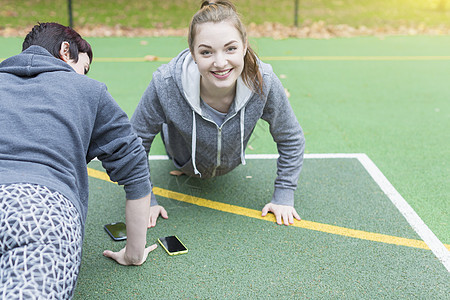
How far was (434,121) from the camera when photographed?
535cm

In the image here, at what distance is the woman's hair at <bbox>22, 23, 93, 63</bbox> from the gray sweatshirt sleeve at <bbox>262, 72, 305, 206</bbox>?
1.19 m

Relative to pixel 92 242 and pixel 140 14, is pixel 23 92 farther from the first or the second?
pixel 140 14

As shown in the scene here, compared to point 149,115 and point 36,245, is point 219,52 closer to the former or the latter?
point 149,115

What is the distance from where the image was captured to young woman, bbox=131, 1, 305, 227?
284cm

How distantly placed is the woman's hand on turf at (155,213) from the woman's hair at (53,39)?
4.24ft

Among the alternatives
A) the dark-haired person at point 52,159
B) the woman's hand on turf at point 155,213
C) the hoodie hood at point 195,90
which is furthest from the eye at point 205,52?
the woman's hand on turf at point 155,213

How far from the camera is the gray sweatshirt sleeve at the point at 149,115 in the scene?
124 inches

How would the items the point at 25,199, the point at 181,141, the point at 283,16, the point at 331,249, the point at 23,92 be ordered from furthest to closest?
the point at 283,16
the point at 181,141
the point at 331,249
the point at 23,92
the point at 25,199

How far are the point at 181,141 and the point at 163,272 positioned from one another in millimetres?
1056

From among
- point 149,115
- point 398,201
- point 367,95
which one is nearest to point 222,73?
point 149,115

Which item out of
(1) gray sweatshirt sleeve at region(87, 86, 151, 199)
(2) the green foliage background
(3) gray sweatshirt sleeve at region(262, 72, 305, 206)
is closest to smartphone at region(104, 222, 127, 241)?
(1) gray sweatshirt sleeve at region(87, 86, 151, 199)

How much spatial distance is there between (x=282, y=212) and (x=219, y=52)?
1187mm

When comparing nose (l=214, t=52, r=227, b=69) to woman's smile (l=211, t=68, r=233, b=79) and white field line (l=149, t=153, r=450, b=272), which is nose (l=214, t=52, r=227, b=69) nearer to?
woman's smile (l=211, t=68, r=233, b=79)

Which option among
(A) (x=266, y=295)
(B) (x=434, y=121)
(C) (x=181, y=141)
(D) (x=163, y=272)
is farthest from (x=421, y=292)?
(B) (x=434, y=121)
